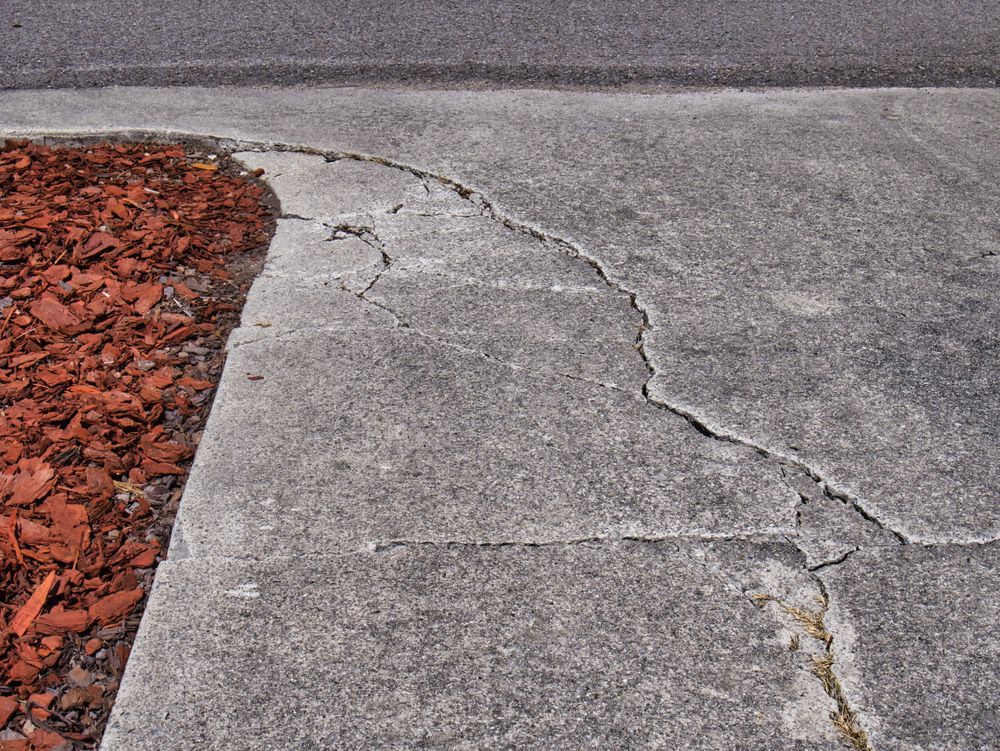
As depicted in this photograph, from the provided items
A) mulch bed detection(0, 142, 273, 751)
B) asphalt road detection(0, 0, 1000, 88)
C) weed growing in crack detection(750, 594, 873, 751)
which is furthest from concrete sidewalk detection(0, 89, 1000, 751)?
asphalt road detection(0, 0, 1000, 88)

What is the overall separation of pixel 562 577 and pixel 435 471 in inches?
20.0

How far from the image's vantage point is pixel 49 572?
2.36m

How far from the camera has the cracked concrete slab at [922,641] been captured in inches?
79.7

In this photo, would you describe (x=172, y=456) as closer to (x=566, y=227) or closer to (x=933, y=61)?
(x=566, y=227)

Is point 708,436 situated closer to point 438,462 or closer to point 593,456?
point 593,456

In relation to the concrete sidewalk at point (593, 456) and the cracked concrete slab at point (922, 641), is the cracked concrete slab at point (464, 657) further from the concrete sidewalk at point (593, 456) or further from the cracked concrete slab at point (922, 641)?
the cracked concrete slab at point (922, 641)

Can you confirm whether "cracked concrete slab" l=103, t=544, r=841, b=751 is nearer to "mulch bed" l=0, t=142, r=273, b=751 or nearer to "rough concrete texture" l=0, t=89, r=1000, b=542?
"mulch bed" l=0, t=142, r=273, b=751

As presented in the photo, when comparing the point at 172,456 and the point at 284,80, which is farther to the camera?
the point at 284,80

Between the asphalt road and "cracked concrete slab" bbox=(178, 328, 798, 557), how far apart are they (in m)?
2.66

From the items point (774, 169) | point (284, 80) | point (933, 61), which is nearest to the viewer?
point (774, 169)

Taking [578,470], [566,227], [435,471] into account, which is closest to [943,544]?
[578,470]

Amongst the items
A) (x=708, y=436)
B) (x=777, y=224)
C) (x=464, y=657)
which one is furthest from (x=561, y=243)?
(x=464, y=657)

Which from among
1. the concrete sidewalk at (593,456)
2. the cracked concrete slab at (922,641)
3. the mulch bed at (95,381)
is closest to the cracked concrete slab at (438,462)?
the concrete sidewalk at (593,456)

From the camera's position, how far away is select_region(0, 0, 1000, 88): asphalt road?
5246 mm
